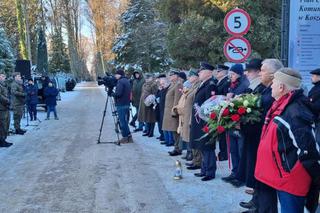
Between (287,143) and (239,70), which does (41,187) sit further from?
(287,143)

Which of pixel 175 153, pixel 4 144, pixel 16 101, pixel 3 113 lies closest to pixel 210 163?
pixel 175 153

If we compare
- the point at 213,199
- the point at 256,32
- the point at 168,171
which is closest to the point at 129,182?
the point at 168,171

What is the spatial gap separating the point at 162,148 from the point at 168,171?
2.82m

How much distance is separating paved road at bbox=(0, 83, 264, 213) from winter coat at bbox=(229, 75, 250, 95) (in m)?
1.60

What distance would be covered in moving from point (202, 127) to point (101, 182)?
6.72ft

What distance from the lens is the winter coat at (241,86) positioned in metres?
7.35

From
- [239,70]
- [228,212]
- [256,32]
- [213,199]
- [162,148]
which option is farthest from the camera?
[256,32]

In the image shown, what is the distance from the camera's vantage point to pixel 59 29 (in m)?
59.3

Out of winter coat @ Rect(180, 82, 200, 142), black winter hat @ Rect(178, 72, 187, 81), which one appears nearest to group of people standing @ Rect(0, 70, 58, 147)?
black winter hat @ Rect(178, 72, 187, 81)

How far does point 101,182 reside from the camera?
812 cm

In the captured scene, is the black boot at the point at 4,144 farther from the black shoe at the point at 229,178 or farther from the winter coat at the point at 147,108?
the black shoe at the point at 229,178

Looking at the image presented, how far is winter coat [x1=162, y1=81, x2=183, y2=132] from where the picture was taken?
11.0 m

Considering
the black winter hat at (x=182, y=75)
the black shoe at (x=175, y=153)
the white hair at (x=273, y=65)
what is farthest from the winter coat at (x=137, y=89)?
the white hair at (x=273, y=65)

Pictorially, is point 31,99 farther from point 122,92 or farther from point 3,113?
point 122,92
